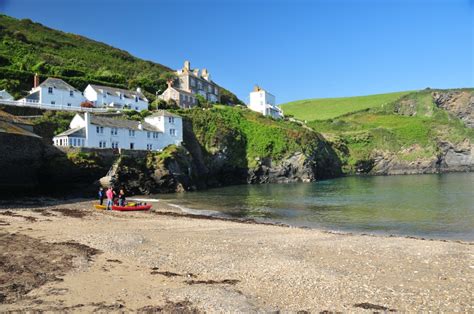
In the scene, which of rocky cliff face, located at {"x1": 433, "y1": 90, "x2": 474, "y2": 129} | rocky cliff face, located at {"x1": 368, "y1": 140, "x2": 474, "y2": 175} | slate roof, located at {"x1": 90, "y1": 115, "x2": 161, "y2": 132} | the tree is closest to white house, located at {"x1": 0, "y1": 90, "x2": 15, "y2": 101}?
slate roof, located at {"x1": 90, "y1": 115, "x2": 161, "y2": 132}

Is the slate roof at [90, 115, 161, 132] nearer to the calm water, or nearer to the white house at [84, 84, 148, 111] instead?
the white house at [84, 84, 148, 111]

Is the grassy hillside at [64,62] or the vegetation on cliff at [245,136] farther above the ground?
the grassy hillside at [64,62]

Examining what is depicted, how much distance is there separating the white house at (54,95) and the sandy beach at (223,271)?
46.7 metres

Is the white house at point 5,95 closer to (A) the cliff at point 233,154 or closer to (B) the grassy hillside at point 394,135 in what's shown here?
(A) the cliff at point 233,154

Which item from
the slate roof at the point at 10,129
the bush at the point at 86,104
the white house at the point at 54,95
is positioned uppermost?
the white house at the point at 54,95

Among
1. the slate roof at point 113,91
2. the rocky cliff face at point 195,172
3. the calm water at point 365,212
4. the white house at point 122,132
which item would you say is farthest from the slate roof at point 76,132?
the slate roof at point 113,91

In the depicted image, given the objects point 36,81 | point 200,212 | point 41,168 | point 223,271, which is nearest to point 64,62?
point 36,81

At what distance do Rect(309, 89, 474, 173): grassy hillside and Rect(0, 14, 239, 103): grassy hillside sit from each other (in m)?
40.7

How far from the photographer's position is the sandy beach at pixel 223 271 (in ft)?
37.9

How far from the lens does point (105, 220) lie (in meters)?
29.0

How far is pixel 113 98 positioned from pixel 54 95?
487 inches

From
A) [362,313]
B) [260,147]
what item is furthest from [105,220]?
[260,147]

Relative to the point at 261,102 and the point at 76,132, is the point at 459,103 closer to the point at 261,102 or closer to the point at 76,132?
the point at 261,102

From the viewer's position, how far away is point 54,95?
6775 cm
